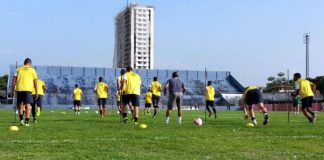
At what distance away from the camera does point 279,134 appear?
1273 centimetres

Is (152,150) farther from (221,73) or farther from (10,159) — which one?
(221,73)

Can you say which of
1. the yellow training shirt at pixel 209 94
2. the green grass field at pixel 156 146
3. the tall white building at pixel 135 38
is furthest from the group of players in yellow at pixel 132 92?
the tall white building at pixel 135 38

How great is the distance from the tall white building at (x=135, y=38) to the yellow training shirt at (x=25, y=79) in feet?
508

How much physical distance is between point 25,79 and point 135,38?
16056cm

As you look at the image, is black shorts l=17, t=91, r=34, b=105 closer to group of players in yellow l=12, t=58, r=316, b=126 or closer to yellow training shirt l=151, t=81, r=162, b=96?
group of players in yellow l=12, t=58, r=316, b=126

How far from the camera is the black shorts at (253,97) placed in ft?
58.9

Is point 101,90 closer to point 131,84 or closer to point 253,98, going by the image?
point 131,84

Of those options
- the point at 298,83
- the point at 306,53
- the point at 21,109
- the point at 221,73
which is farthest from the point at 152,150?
the point at 221,73

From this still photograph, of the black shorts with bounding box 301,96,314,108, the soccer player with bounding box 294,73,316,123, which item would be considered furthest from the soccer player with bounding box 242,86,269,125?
the black shorts with bounding box 301,96,314,108

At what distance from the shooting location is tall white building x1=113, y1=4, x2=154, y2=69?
17375 cm

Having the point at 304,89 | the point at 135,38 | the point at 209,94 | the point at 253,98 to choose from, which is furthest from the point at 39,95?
the point at 135,38

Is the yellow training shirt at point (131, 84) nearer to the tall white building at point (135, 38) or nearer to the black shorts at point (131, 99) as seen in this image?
the black shorts at point (131, 99)

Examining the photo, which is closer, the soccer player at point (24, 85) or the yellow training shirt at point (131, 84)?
the soccer player at point (24, 85)

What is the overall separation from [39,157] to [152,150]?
2214 mm
